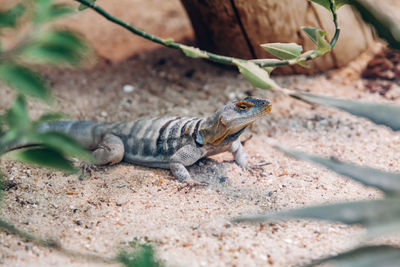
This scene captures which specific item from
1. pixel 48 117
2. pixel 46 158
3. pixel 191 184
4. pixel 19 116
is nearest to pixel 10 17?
pixel 19 116

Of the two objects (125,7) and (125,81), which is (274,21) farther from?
(125,7)

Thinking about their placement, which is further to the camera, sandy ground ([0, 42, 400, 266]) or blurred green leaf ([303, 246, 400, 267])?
sandy ground ([0, 42, 400, 266])

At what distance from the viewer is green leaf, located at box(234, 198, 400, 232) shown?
6.03 feet

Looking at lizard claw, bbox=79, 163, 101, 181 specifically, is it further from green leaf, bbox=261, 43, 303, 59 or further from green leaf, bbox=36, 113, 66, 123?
green leaf, bbox=261, 43, 303, 59

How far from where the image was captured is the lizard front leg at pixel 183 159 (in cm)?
397

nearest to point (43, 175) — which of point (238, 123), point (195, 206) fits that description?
point (195, 206)

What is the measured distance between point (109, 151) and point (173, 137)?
2.30 feet

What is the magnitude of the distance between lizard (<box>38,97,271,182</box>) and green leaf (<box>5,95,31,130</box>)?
2141 mm

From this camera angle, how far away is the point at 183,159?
4.05 metres

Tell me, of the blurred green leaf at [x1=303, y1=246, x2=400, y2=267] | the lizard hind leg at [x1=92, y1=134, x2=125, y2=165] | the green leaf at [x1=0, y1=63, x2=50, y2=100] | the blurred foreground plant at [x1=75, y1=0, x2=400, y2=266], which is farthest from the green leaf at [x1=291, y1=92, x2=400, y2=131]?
the lizard hind leg at [x1=92, y1=134, x2=125, y2=165]

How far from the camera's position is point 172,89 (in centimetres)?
564

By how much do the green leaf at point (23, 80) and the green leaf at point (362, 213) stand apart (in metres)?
1.30

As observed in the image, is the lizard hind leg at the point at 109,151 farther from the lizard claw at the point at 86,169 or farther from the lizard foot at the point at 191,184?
the lizard foot at the point at 191,184

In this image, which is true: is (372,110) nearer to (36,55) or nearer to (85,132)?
(36,55)
